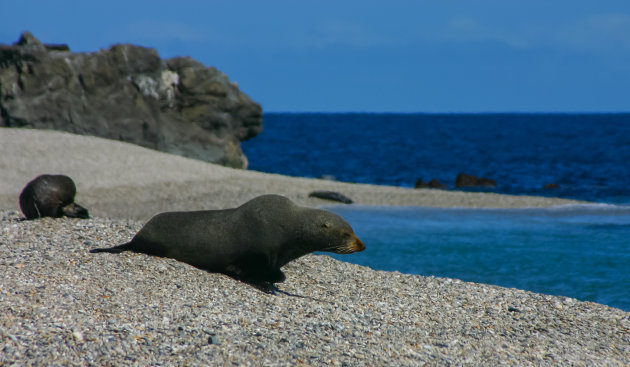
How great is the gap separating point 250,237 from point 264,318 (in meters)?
1.43

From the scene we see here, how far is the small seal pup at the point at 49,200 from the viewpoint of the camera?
11.4 metres

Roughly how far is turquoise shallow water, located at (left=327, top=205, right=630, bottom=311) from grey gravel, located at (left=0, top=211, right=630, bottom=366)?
283 centimetres

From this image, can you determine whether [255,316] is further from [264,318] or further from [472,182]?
[472,182]

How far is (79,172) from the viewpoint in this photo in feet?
69.9

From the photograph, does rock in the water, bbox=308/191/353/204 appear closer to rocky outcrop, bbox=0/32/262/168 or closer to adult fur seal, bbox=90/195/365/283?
rocky outcrop, bbox=0/32/262/168

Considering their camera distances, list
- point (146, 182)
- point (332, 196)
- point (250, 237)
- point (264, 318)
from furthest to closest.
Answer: point (146, 182) < point (332, 196) < point (250, 237) < point (264, 318)

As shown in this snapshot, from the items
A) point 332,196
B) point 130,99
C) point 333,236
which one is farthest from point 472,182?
point 333,236

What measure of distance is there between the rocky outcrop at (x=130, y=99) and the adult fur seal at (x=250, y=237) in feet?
60.5

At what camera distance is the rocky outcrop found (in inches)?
996

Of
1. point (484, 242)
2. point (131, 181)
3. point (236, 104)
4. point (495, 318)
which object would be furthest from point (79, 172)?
point (495, 318)

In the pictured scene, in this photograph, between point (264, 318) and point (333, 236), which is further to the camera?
point (333, 236)

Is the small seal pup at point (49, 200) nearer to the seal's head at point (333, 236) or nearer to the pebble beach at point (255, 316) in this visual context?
the pebble beach at point (255, 316)

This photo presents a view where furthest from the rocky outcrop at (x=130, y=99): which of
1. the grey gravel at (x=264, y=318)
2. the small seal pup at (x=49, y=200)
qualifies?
the grey gravel at (x=264, y=318)

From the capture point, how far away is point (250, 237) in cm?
822
